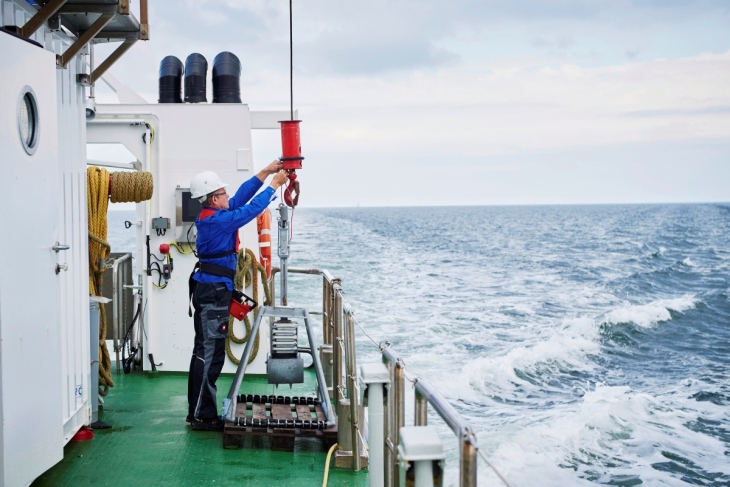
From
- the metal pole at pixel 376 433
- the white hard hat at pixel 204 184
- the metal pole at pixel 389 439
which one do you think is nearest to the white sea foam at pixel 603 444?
the white hard hat at pixel 204 184

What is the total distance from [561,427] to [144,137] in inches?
232

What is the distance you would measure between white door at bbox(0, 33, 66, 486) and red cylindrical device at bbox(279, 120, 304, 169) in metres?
1.47

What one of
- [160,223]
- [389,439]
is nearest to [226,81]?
[160,223]

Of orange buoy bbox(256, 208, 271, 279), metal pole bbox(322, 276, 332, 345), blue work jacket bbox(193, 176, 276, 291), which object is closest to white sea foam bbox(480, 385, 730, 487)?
metal pole bbox(322, 276, 332, 345)

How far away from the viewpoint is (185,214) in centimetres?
683

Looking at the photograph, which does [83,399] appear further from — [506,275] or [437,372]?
[506,275]

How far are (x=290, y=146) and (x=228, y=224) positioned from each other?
2.01 ft

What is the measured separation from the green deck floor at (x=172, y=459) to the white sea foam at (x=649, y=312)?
46.7ft

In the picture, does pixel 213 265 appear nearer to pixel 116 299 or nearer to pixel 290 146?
pixel 290 146

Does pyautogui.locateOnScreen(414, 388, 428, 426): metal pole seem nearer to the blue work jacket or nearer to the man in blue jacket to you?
the blue work jacket

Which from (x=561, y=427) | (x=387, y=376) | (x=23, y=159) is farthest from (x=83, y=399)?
(x=561, y=427)

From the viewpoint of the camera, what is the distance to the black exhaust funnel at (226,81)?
7145mm

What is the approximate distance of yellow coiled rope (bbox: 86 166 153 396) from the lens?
5203mm

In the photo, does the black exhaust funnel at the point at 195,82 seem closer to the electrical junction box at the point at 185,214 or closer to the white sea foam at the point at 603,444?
the electrical junction box at the point at 185,214
